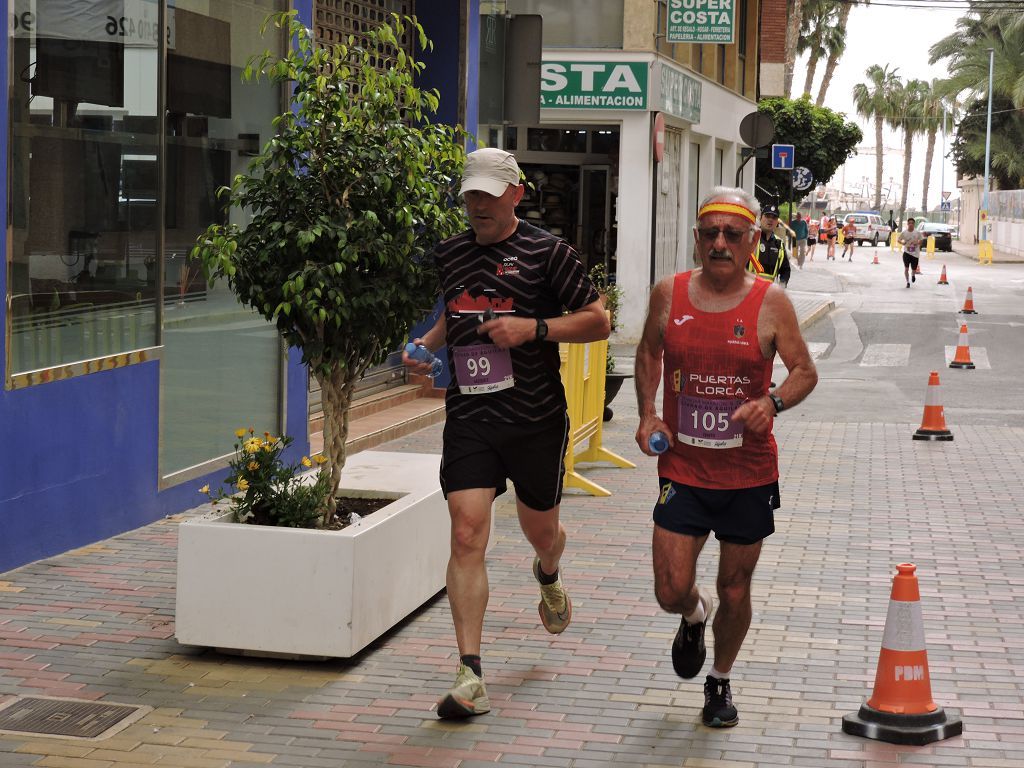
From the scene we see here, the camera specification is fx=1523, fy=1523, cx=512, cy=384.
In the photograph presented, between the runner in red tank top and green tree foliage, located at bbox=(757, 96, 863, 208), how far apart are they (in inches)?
1612

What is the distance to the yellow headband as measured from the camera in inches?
203

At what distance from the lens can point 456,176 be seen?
6809 millimetres

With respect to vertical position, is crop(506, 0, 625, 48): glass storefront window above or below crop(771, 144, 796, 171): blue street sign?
above

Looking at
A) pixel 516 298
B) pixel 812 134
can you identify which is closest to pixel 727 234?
pixel 516 298

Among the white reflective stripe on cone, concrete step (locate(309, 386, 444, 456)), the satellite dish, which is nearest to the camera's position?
the white reflective stripe on cone

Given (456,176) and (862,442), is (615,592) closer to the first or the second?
(456,176)

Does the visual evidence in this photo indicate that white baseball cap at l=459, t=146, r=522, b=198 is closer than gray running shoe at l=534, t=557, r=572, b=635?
Yes

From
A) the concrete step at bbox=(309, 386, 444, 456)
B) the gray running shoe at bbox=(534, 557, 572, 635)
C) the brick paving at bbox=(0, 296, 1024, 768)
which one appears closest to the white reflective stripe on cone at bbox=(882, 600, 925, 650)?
the brick paving at bbox=(0, 296, 1024, 768)

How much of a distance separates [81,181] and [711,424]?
13.6ft

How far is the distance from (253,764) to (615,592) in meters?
2.86

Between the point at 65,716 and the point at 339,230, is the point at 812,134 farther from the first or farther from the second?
the point at 65,716

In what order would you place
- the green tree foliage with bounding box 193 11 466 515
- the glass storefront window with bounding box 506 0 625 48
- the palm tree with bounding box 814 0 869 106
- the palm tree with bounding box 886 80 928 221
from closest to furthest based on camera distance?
the green tree foliage with bounding box 193 11 466 515, the glass storefront window with bounding box 506 0 625 48, the palm tree with bounding box 814 0 869 106, the palm tree with bounding box 886 80 928 221

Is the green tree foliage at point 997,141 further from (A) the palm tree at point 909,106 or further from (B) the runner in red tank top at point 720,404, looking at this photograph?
(B) the runner in red tank top at point 720,404

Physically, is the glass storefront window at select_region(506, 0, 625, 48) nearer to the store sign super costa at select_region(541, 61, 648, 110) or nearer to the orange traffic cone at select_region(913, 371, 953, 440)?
the store sign super costa at select_region(541, 61, 648, 110)
